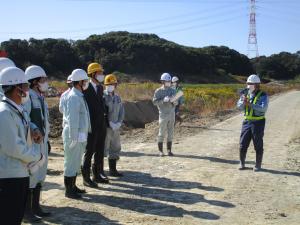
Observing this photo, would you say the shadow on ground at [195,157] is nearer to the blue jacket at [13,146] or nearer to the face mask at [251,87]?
the face mask at [251,87]

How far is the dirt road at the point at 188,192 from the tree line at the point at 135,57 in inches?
1272

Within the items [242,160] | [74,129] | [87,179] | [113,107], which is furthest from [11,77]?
[242,160]

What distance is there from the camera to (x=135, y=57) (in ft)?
209

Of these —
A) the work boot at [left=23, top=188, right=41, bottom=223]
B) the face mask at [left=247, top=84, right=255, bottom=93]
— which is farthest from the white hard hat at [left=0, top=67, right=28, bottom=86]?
the face mask at [left=247, top=84, right=255, bottom=93]

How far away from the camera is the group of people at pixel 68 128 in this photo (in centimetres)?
447

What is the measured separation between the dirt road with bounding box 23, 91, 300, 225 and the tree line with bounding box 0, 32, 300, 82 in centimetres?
3231

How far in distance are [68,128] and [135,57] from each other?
56914mm

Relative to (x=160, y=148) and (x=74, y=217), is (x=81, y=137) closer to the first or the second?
(x=74, y=217)

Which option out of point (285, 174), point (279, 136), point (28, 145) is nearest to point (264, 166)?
point (285, 174)

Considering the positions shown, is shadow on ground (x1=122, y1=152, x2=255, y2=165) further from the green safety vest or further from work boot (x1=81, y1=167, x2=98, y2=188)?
work boot (x1=81, y1=167, x2=98, y2=188)

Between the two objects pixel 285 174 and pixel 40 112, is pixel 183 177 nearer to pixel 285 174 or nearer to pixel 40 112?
pixel 285 174

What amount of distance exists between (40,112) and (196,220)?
8.63 feet

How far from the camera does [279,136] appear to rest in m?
16.2

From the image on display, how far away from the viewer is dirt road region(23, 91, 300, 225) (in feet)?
22.6
